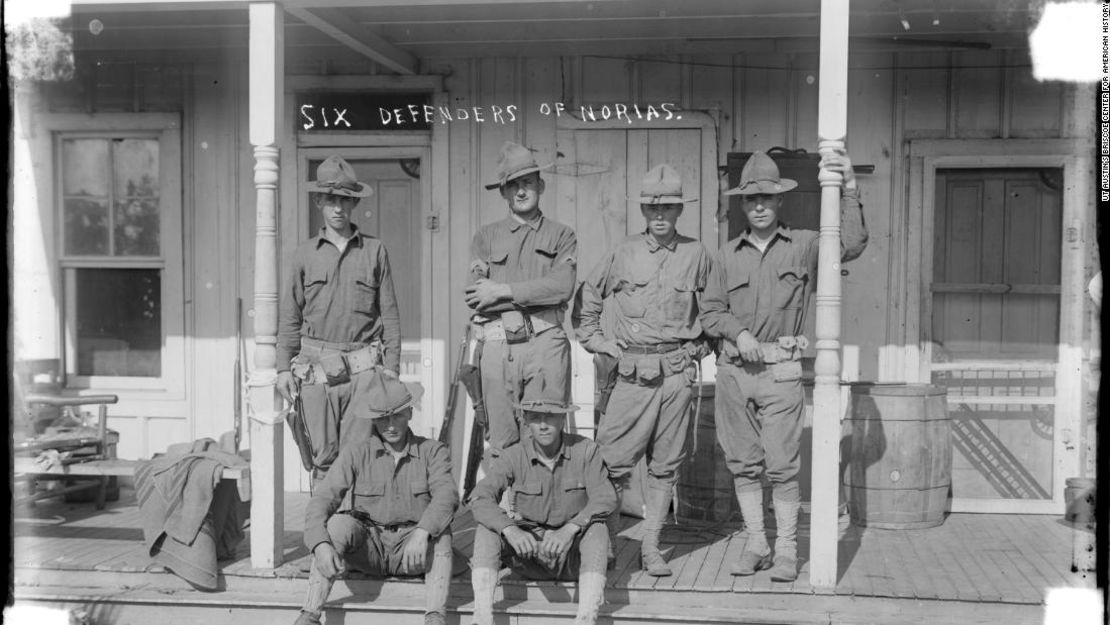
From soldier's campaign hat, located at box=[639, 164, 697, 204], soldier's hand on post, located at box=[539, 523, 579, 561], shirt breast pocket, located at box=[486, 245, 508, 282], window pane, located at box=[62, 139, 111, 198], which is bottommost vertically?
soldier's hand on post, located at box=[539, 523, 579, 561]

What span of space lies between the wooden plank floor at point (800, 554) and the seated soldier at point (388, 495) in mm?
371

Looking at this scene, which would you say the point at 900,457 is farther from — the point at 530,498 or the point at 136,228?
the point at 136,228

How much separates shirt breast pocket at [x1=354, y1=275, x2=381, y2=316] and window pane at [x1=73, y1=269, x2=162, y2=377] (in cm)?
269

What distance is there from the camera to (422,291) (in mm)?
7289

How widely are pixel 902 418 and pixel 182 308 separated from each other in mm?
4786

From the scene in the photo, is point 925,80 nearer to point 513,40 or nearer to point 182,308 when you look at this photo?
point 513,40

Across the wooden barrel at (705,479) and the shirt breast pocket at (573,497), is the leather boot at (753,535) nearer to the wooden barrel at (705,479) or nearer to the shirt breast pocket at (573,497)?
the shirt breast pocket at (573,497)

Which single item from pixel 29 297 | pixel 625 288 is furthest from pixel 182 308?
pixel 625 288

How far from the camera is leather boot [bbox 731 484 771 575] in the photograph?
17.0ft

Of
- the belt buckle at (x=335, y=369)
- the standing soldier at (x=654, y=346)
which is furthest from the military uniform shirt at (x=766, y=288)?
the belt buckle at (x=335, y=369)

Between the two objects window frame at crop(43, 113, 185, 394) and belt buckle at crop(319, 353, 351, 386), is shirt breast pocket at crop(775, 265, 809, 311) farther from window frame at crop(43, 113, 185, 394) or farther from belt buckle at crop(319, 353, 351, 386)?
window frame at crop(43, 113, 185, 394)

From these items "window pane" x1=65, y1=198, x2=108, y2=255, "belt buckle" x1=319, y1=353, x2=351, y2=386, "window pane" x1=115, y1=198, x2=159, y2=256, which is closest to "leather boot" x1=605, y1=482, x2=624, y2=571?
"belt buckle" x1=319, y1=353, x2=351, y2=386

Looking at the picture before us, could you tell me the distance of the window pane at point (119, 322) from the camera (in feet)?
24.9

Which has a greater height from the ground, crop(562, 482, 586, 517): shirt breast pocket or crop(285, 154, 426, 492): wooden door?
crop(285, 154, 426, 492): wooden door
